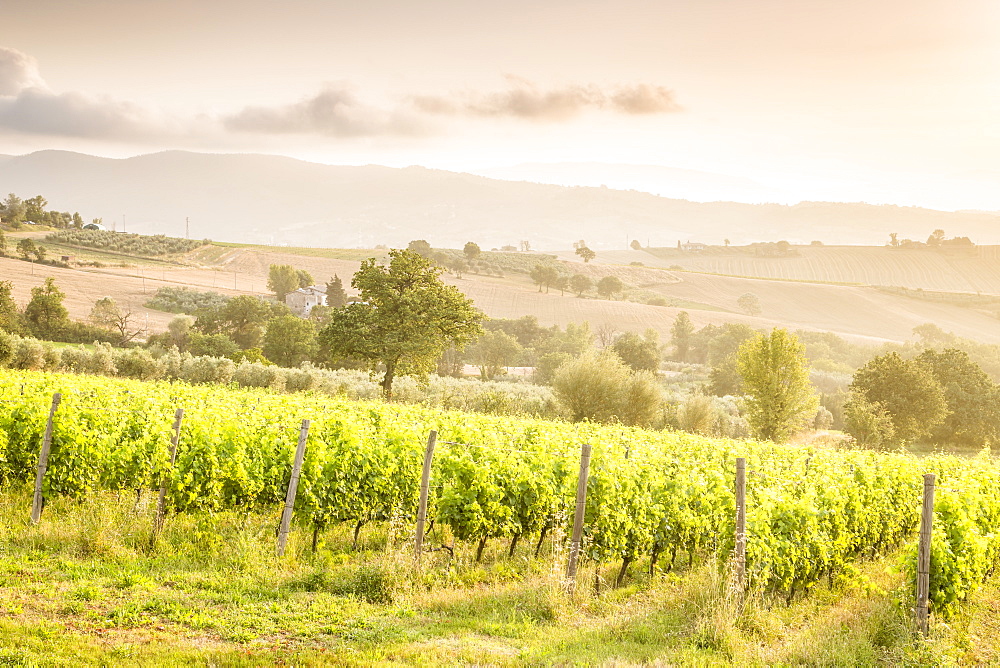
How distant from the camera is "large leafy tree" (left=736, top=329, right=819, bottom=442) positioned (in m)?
46.8

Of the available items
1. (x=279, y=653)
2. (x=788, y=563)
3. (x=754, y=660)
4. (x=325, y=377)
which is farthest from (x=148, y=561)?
(x=325, y=377)

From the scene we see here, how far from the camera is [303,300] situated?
109 meters

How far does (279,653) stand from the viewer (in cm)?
793

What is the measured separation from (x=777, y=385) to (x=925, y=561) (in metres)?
39.9

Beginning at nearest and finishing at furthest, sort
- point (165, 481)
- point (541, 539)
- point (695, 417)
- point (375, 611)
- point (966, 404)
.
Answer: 1. point (375, 611)
2. point (165, 481)
3. point (541, 539)
4. point (695, 417)
5. point (966, 404)

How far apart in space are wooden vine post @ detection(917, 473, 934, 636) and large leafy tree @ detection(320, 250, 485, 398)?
34604 millimetres

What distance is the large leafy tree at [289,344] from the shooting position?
2628 inches

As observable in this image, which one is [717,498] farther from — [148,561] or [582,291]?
[582,291]

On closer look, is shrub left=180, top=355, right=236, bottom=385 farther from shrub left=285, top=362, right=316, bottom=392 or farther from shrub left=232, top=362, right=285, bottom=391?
shrub left=285, top=362, right=316, bottom=392

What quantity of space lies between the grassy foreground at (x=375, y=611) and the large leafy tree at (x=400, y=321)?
30.3m

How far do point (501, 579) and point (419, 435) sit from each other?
140 inches

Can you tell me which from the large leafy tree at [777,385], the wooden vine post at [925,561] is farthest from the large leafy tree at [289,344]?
the wooden vine post at [925,561]

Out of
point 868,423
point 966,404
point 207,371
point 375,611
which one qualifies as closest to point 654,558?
point 375,611

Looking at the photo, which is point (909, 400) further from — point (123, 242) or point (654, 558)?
point (123, 242)
